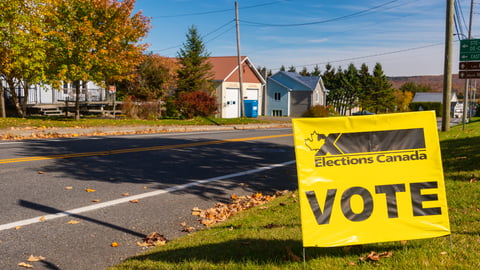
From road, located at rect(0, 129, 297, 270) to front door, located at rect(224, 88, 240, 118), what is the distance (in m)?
29.3

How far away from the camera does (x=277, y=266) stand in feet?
12.5

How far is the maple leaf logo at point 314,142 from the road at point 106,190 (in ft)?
7.66

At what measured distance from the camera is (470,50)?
54.1 feet

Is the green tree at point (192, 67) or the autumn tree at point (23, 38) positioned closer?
the autumn tree at point (23, 38)

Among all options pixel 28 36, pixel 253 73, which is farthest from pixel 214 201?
pixel 253 73

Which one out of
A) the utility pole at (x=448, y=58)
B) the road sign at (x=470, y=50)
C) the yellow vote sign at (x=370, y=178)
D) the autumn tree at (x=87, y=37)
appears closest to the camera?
the yellow vote sign at (x=370, y=178)

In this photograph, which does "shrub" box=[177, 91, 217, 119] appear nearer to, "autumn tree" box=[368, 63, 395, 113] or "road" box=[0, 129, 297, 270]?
"road" box=[0, 129, 297, 270]

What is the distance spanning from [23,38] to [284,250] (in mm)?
17984

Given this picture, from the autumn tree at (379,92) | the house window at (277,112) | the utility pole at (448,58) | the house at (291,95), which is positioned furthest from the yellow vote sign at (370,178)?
the autumn tree at (379,92)

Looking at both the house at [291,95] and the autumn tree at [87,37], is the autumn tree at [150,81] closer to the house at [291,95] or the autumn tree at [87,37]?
the autumn tree at [87,37]

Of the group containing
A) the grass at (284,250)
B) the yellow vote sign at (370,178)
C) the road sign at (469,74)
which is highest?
the road sign at (469,74)

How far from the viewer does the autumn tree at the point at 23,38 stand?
18.0 metres

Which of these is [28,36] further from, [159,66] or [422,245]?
[422,245]

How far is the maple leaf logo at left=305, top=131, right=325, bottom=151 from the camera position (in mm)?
3812
